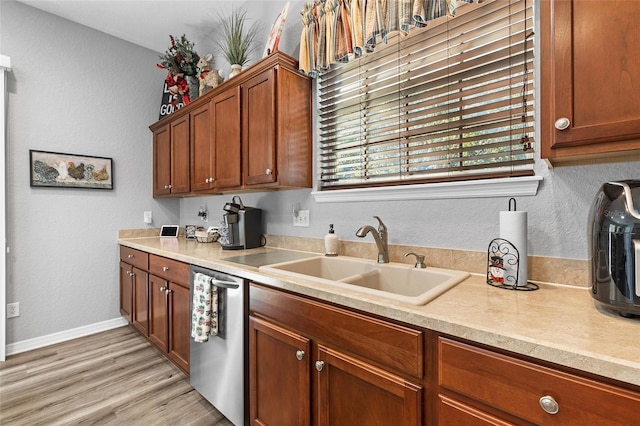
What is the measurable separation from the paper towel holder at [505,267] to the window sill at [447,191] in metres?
0.24

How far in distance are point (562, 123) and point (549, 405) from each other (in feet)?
2.44

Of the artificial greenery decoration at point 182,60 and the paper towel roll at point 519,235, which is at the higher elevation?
the artificial greenery decoration at point 182,60

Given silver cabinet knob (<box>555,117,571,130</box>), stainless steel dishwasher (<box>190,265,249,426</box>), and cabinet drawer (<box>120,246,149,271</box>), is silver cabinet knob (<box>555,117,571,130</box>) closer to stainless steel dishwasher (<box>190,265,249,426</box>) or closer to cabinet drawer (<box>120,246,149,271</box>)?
stainless steel dishwasher (<box>190,265,249,426</box>)

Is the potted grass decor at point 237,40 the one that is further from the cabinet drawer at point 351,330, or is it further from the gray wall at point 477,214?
the cabinet drawer at point 351,330

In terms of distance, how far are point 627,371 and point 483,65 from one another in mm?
1250

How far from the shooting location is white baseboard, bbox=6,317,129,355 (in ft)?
8.24

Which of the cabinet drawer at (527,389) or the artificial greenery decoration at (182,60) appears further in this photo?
the artificial greenery decoration at (182,60)

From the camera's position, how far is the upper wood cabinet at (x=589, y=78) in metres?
0.78

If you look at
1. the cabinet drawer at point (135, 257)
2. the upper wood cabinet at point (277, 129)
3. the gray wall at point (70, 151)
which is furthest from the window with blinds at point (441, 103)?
the gray wall at point (70, 151)

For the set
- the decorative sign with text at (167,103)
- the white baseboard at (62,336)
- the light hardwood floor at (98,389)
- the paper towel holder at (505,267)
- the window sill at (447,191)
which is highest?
Answer: the decorative sign with text at (167,103)

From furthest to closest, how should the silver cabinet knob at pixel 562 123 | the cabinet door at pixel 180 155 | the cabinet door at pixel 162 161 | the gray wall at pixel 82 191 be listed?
the cabinet door at pixel 162 161 → the cabinet door at pixel 180 155 → the gray wall at pixel 82 191 → the silver cabinet knob at pixel 562 123

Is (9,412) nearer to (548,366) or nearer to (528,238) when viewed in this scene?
(548,366)

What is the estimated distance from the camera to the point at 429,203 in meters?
1.52

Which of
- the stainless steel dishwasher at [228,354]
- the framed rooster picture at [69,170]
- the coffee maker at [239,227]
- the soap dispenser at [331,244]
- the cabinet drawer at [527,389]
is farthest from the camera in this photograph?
the framed rooster picture at [69,170]
